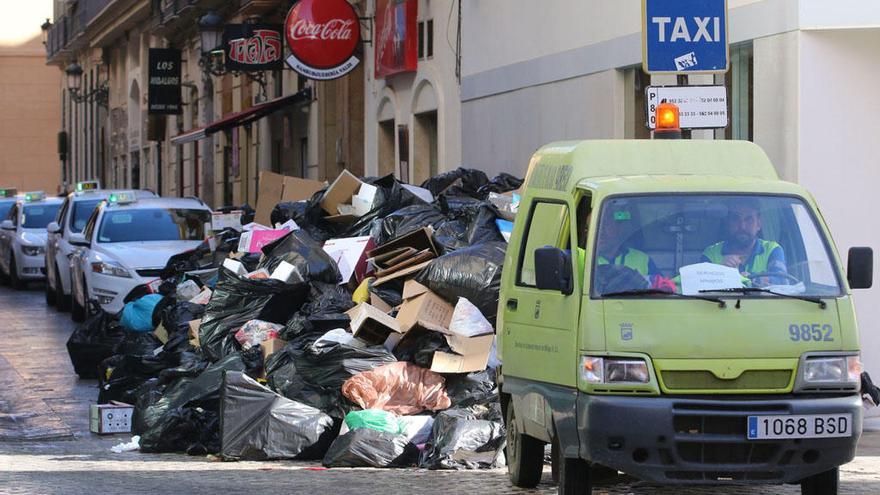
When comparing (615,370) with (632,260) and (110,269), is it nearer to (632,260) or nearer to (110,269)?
(632,260)

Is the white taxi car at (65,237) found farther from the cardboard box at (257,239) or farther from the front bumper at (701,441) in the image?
the front bumper at (701,441)

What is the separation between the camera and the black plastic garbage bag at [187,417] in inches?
452

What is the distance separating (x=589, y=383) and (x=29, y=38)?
67553mm

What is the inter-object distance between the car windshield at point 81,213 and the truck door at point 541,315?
642 inches

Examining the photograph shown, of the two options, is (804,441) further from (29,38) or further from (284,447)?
(29,38)

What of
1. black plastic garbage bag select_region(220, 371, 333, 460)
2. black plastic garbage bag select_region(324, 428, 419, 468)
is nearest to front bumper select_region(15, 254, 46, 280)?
black plastic garbage bag select_region(220, 371, 333, 460)

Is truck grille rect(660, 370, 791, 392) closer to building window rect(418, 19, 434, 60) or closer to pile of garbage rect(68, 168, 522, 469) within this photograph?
pile of garbage rect(68, 168, 522, 469)

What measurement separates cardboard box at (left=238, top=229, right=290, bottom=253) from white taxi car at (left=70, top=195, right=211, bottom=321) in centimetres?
350

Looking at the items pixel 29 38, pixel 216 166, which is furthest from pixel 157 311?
pixel 29 38

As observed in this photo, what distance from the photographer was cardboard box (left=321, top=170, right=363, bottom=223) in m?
15.5

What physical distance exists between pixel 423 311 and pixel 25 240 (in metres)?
19.1

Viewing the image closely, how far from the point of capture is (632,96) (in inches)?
613

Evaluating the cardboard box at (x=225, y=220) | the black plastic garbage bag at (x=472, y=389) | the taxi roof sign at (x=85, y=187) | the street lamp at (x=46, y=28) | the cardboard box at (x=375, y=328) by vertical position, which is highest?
the street lamp at (x=46, y=28)

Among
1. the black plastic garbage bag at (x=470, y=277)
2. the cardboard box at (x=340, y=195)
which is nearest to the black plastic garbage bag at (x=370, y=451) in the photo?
the black plastic garbage bag at (x=470, y=277)
